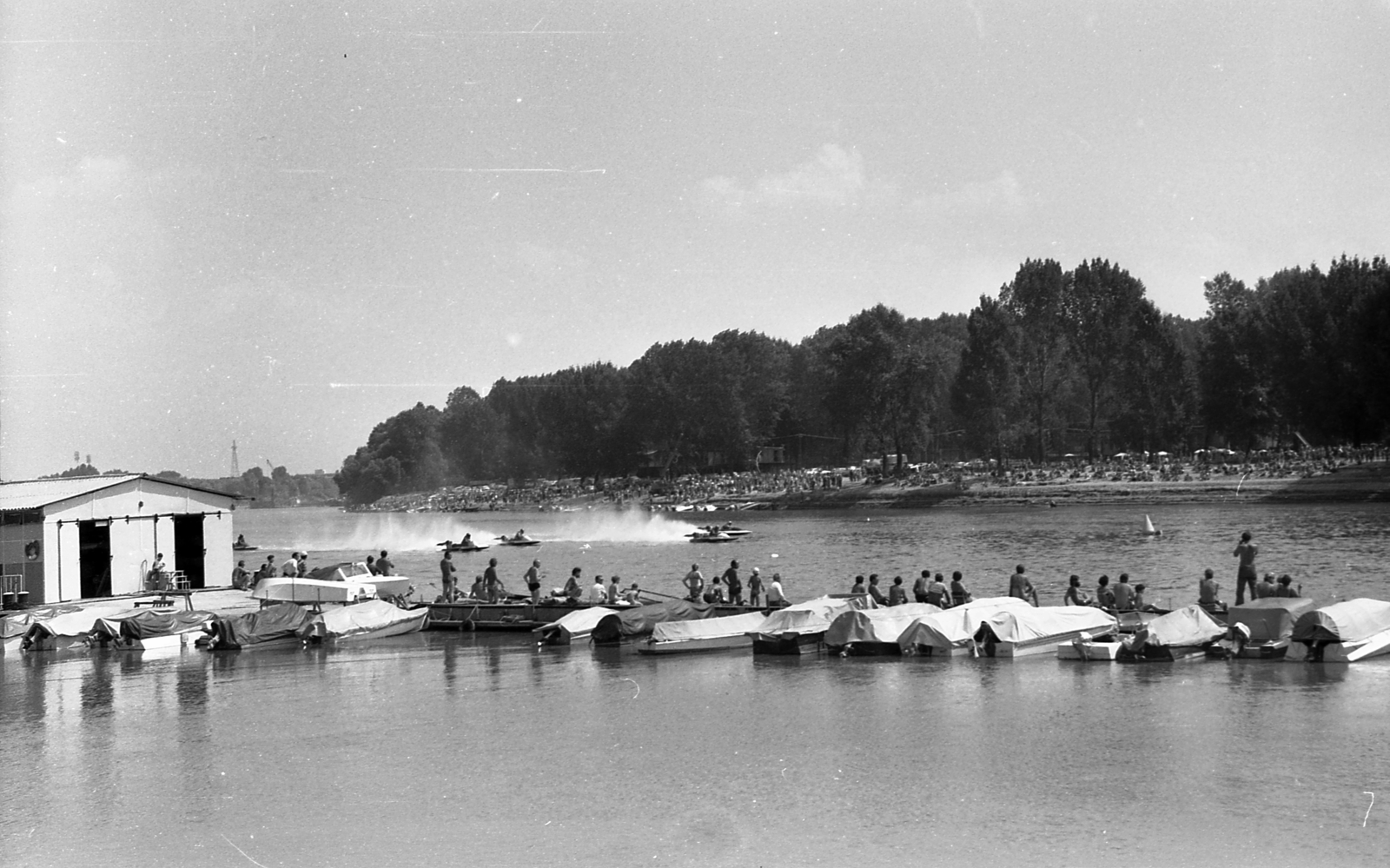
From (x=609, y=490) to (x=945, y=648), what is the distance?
16698 cm

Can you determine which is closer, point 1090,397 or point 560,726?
point 560,726

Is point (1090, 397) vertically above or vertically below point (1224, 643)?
above

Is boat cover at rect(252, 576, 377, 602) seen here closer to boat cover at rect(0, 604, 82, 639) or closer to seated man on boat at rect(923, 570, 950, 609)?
boat cover at rect(0, 604, 82, 639)

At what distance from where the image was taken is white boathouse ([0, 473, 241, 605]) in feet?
142

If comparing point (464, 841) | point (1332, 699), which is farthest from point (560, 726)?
point (1332, 699)

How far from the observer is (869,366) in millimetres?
150625

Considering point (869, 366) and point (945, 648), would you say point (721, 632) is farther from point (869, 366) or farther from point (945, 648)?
point (869, 366)

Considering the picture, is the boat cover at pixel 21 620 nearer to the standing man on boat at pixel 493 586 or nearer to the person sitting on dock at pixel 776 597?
the standing man on boat at pixel 493 586

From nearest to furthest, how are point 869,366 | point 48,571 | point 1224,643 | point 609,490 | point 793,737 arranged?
point 793,737 < point 1224,643 < point 48,571 < point 869,366 < point 609,490

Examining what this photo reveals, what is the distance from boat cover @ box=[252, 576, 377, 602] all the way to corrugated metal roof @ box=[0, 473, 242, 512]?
619 centimetres

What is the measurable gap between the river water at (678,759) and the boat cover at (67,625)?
204cm

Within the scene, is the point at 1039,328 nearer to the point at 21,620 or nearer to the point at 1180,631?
the point at 1180,631

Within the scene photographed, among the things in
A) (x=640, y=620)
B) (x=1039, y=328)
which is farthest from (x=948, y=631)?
(x=1039, y=328)

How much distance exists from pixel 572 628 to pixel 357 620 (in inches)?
318
